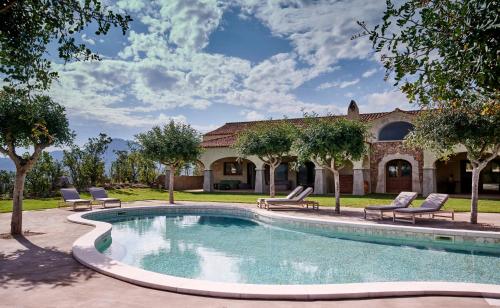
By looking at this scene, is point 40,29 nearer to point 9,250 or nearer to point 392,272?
point 9,250

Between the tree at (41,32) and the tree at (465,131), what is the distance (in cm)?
978

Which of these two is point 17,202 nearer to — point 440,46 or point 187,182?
point 440,46

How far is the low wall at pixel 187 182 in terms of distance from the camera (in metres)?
31.6

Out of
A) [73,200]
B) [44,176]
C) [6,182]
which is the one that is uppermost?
[44,176]

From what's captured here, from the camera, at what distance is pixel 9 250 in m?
8.05

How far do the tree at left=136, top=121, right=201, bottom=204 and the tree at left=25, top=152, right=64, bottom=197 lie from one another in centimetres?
869

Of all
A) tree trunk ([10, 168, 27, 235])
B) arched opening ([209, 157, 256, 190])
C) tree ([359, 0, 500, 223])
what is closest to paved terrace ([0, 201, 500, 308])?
tree trunk ([10, 168, 27, 235])

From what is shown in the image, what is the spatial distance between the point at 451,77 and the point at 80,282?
5.99 m

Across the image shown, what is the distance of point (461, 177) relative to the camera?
2634cm

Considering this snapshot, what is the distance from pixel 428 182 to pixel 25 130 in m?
21.9

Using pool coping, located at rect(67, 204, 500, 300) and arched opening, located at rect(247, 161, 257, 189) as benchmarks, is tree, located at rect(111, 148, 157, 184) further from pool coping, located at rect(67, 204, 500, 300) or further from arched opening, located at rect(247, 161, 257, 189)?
pool coping, located at rect(67, 204, 500, 300)

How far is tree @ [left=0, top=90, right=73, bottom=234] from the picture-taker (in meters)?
9.51

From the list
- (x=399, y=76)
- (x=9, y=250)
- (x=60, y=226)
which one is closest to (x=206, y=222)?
(x=60, y=226)

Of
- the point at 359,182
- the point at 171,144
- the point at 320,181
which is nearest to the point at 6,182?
the point at 171,144
